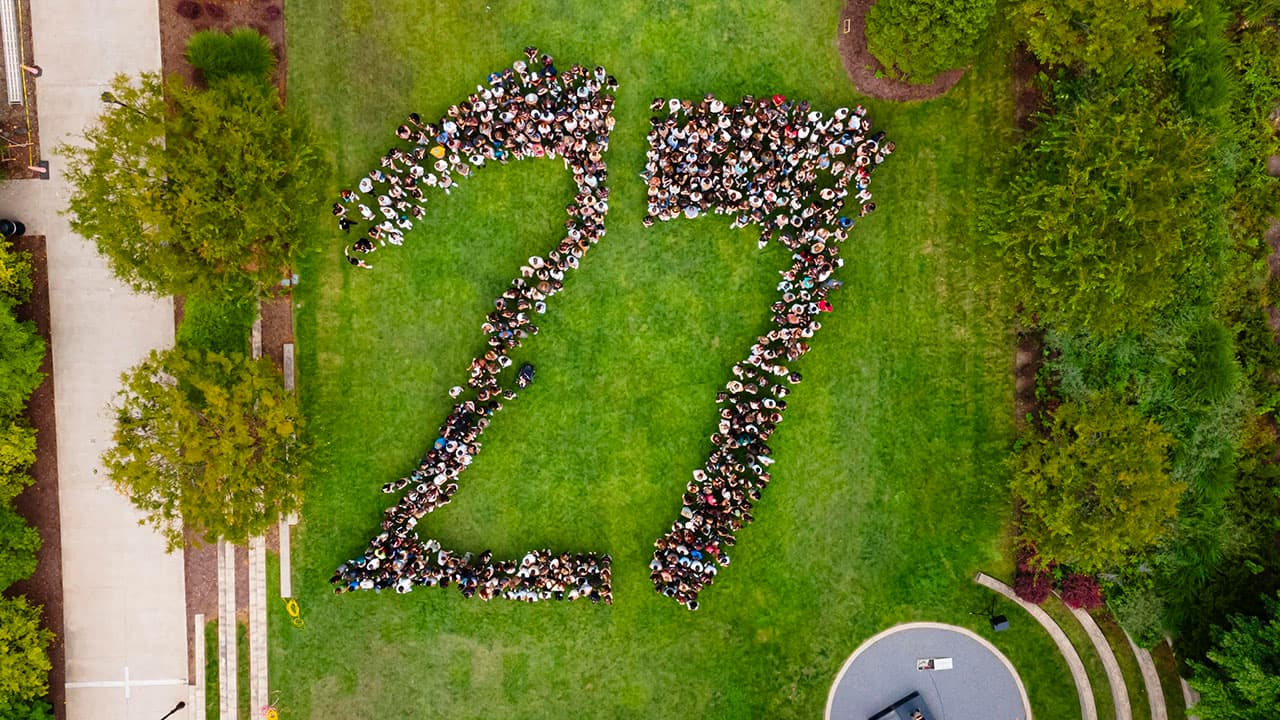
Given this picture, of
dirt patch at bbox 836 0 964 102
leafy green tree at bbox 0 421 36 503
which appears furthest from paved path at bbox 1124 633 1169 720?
leafy green tree at bbox 0 421 36 503

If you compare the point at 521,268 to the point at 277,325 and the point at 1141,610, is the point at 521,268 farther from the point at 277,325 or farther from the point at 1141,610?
the point at 1141,610

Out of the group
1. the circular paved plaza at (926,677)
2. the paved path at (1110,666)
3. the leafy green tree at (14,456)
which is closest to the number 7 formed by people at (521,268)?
the circular paved plaza at (926,677)

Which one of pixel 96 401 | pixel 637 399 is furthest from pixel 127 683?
pixel 637 399

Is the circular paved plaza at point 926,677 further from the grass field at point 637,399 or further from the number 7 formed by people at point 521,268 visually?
the number 7 formed by people at point 521,268

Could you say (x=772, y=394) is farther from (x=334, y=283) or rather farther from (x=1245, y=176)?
(x=1245, y=176)

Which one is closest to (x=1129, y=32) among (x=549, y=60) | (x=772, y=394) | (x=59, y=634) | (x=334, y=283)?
(x=772, y=394)
